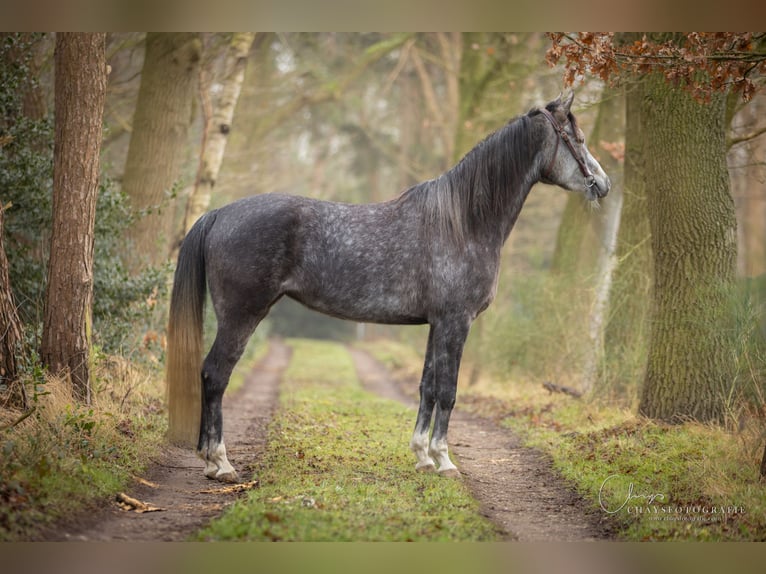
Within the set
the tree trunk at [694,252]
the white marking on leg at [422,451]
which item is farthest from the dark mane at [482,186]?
the tree trunk at [694,252]

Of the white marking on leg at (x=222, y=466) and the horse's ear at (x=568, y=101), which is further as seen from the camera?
the horse's ear at (x=568, y=101)

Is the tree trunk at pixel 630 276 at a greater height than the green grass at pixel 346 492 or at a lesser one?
greater

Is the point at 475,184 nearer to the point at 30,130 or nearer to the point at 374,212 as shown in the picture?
the point at 374,212

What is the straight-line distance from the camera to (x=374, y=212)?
6.96 meters

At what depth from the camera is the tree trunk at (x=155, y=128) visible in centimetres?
1116

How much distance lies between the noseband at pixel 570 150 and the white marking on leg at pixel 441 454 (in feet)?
9.50

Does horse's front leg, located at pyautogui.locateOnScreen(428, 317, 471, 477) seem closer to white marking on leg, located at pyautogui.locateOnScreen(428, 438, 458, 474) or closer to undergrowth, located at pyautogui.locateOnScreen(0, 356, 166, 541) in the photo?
white marking on leg, located at pyautogui.locateOnScreen(428, 438, 458, 474)

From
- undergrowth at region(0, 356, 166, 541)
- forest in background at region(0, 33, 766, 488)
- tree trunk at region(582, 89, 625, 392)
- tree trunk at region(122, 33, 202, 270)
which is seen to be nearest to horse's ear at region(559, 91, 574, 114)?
forest in background at region(0, 33, 766, 488)

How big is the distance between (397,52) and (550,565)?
67.3 ft

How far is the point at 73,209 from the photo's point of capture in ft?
24.5

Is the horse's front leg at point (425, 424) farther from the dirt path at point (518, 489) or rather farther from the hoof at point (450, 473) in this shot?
the dirt path at point (518, 489)

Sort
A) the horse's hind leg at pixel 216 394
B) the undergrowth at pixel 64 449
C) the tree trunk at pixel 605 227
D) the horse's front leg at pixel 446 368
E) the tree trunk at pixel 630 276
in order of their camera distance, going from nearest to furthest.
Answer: the undergrowth at pixel 64 449 → the horse's hind leg at pixel 216 394 → the horse's front leg at pixel 446 368 → the tree trunk at pixel 630 276 → the tree trunk at pixel 605 227

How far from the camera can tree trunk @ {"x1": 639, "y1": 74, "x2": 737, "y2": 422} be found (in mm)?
7879

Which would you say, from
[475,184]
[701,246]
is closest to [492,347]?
[701,246]
